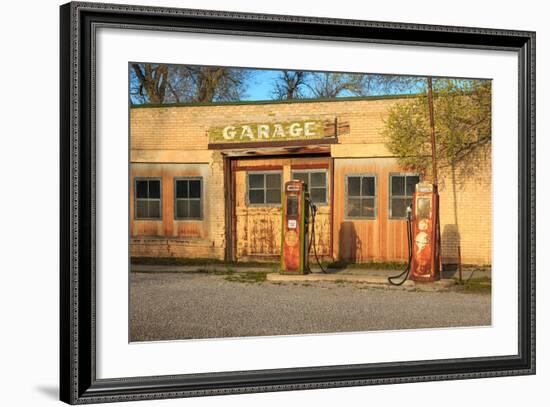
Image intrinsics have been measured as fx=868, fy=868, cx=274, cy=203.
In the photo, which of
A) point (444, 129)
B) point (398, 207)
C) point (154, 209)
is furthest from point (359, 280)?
point (154, 209)

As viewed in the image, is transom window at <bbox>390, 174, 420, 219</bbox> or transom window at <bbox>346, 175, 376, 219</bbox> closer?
transom window at <bbox>390, 174, 420, 219</bbox>

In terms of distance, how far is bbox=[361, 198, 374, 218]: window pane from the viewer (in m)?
13.3

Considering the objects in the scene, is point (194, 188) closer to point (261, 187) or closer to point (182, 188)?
point (182, 188)

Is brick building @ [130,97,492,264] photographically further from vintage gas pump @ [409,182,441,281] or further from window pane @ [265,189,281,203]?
vintage gas pump @ [409,182,441,281]

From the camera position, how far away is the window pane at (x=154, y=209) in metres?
12.4

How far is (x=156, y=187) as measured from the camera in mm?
12562

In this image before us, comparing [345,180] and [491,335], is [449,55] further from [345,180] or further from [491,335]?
[345,180]

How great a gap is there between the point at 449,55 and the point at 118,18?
273 cm

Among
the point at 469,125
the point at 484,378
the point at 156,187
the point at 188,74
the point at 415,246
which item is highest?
the point at 188,74

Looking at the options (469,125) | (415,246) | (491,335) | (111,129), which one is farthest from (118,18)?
(469,125)

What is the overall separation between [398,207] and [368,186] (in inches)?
22.5

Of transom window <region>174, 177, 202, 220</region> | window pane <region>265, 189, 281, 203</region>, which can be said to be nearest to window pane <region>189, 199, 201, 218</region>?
transom window <region>174, 177, 202, 220</region>

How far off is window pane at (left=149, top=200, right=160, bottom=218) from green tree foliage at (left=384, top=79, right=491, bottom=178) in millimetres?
3645

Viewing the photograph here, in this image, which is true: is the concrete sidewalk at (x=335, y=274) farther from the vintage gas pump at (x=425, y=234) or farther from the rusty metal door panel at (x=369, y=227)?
the rusty metal door panel at (x=369, y=227)
